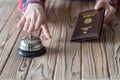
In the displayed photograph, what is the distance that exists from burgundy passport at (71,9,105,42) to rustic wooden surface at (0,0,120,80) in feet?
0.08

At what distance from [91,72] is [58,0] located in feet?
2.61

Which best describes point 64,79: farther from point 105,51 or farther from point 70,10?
point 70,10

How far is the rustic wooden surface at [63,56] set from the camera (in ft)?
2.80

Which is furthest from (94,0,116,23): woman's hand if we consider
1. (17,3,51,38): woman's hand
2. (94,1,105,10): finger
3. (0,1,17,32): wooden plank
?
(0,1,17,32): wooden plank

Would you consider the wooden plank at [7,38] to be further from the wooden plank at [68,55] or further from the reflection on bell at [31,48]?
the wooden plank at [68,55]

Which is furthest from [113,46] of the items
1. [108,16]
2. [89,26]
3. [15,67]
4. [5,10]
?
[5,10]

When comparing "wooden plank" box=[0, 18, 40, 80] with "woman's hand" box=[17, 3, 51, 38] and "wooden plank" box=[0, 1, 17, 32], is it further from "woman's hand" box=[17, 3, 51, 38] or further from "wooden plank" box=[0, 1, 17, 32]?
"wooden plank" box=[0, 1, 17, 32]

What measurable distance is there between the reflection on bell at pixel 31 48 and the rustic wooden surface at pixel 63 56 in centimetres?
2

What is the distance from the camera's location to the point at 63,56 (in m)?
0.96

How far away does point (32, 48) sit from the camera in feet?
3.18

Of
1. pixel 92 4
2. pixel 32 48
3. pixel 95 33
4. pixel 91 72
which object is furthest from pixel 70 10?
pixel 91 72

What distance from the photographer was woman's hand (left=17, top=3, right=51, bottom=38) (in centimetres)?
100

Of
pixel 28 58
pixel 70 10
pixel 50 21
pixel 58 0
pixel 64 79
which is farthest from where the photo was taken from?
pixel 58 0

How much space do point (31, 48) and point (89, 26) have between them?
0.25 m
